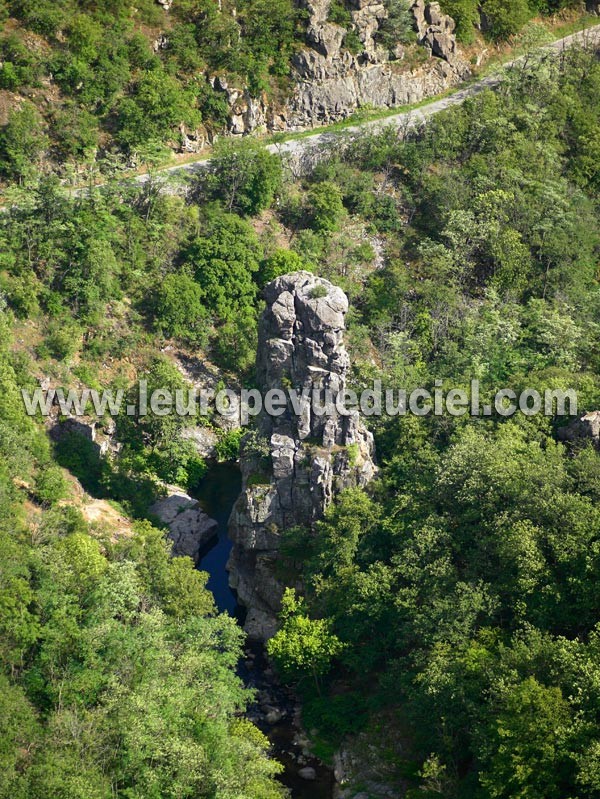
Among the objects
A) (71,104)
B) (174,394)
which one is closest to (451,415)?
(174,394)

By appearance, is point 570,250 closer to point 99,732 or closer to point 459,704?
point 459,704

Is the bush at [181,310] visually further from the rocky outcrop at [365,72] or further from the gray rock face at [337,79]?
the rocky outcrop at [365,72]

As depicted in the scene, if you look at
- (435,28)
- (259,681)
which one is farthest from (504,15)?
(259,681)

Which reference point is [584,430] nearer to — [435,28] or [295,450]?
[295,450]

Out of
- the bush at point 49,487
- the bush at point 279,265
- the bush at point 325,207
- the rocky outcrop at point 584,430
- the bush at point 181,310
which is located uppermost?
the bush at point 325,207

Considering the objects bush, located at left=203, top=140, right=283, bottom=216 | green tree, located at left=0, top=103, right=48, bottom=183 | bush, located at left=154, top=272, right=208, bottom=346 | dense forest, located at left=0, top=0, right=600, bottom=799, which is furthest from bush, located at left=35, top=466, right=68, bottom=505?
bush, located at left=203, top=140, right=283, bottom=216

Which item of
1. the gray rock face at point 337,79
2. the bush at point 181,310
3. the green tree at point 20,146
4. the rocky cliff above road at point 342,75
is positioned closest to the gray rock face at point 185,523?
the bush at point 181,310
